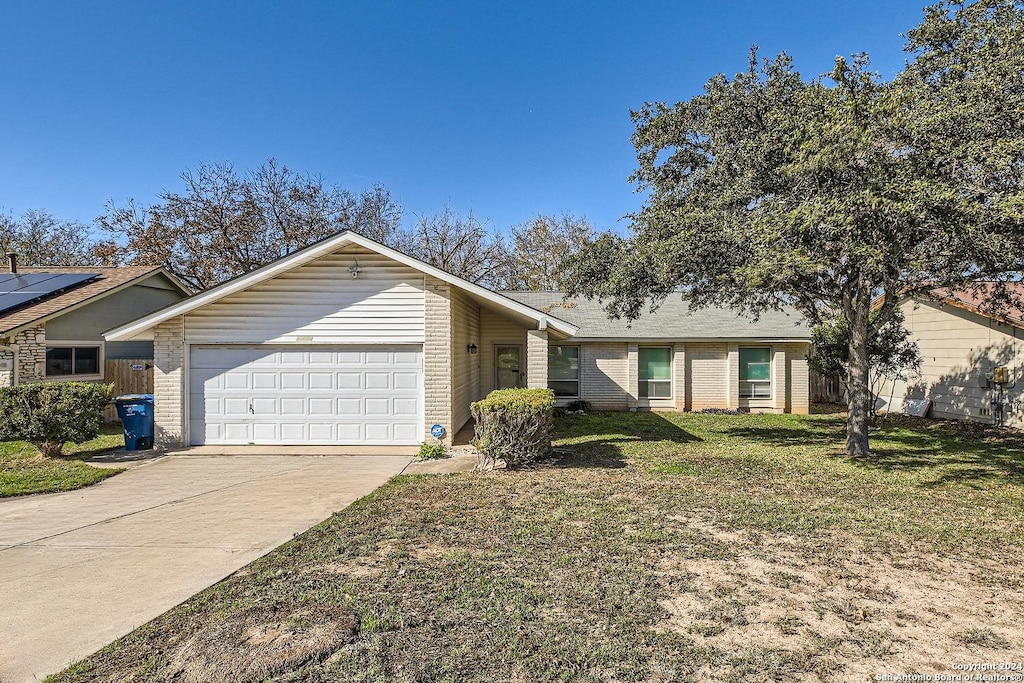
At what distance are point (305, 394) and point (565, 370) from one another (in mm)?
9518

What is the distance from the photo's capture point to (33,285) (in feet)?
51.0

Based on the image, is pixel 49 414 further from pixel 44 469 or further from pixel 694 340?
pixel 694 340

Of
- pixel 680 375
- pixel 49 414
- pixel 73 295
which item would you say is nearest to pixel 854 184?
pixel 680 375

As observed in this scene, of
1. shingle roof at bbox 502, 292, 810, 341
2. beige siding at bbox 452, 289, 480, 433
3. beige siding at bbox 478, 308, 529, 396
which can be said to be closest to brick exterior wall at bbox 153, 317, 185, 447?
beige siding at bbox 452, 289, 480, 433

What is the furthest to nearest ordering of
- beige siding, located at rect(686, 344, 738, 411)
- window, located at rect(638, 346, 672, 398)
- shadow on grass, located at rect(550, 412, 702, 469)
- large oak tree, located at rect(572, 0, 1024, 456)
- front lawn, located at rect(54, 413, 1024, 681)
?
window, located at rect(638, 346, 672, 398), beige siding, located at rect(686, 344, 738, 411), shadow on grass, located at rect(550, 412, 702, 469), large oak tree, located at rect(572, 0, 1024, 456), front lawn, located at rect(54, 413, 1024, 681)

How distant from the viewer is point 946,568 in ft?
16.2

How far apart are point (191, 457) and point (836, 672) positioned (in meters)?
10.8

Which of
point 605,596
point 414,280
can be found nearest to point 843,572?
point 605,596

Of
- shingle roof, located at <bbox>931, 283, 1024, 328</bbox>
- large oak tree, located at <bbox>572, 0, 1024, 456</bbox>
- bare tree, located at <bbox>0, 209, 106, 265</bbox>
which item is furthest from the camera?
bare tree, located at <bbox>0, 209, 106, 265</bbox>

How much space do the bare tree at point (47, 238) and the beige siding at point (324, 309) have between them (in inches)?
972

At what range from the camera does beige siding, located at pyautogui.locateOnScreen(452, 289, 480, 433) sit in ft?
39.1

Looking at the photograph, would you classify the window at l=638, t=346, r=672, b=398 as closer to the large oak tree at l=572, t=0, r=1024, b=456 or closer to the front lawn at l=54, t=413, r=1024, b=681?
the large oak tree at l=572, t=0, r=1024, b=456

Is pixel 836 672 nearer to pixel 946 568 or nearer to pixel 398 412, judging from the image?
pixel 946 568

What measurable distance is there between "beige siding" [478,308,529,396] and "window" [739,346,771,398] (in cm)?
749
